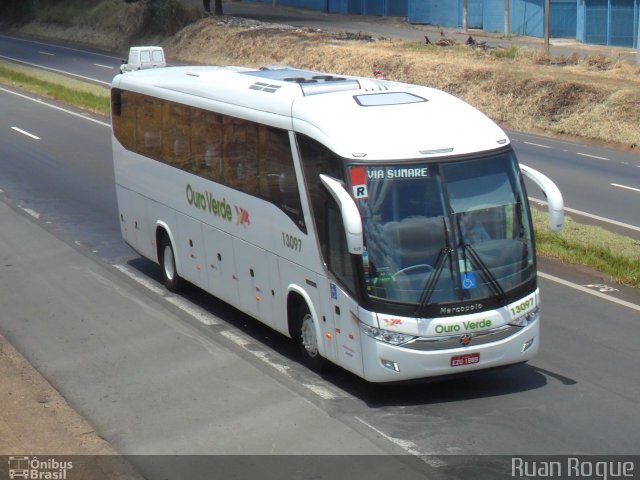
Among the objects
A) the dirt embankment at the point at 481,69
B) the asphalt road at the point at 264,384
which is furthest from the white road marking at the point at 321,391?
the dirt embankment at the point at 481,69

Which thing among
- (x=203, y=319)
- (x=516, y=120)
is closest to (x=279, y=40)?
(x=516, y=120)

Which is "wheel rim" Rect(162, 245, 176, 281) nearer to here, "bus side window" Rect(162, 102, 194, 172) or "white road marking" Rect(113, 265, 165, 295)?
"white road marking" Rect(113, 265, 165, 295)

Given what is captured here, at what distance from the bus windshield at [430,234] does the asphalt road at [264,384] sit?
1.17 m

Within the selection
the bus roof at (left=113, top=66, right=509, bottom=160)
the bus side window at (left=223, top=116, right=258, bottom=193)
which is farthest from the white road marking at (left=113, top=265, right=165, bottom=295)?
the bus roof at (left=113, top=66, right=509, bottom=160)

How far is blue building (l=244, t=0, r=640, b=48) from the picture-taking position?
57.8 m

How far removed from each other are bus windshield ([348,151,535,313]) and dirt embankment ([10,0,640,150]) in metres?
22.4

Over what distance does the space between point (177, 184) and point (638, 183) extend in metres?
13.6

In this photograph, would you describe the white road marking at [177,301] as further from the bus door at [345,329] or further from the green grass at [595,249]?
the green grass at [595,249]

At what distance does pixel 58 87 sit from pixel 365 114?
107 ft

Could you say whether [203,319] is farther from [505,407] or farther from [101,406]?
[505,407]

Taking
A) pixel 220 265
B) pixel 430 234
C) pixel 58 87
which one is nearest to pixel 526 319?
pixel 430 234

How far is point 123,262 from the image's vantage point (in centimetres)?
Answer: 1688

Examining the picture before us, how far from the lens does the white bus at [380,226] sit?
32.7 feet

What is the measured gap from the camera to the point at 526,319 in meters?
10.5
